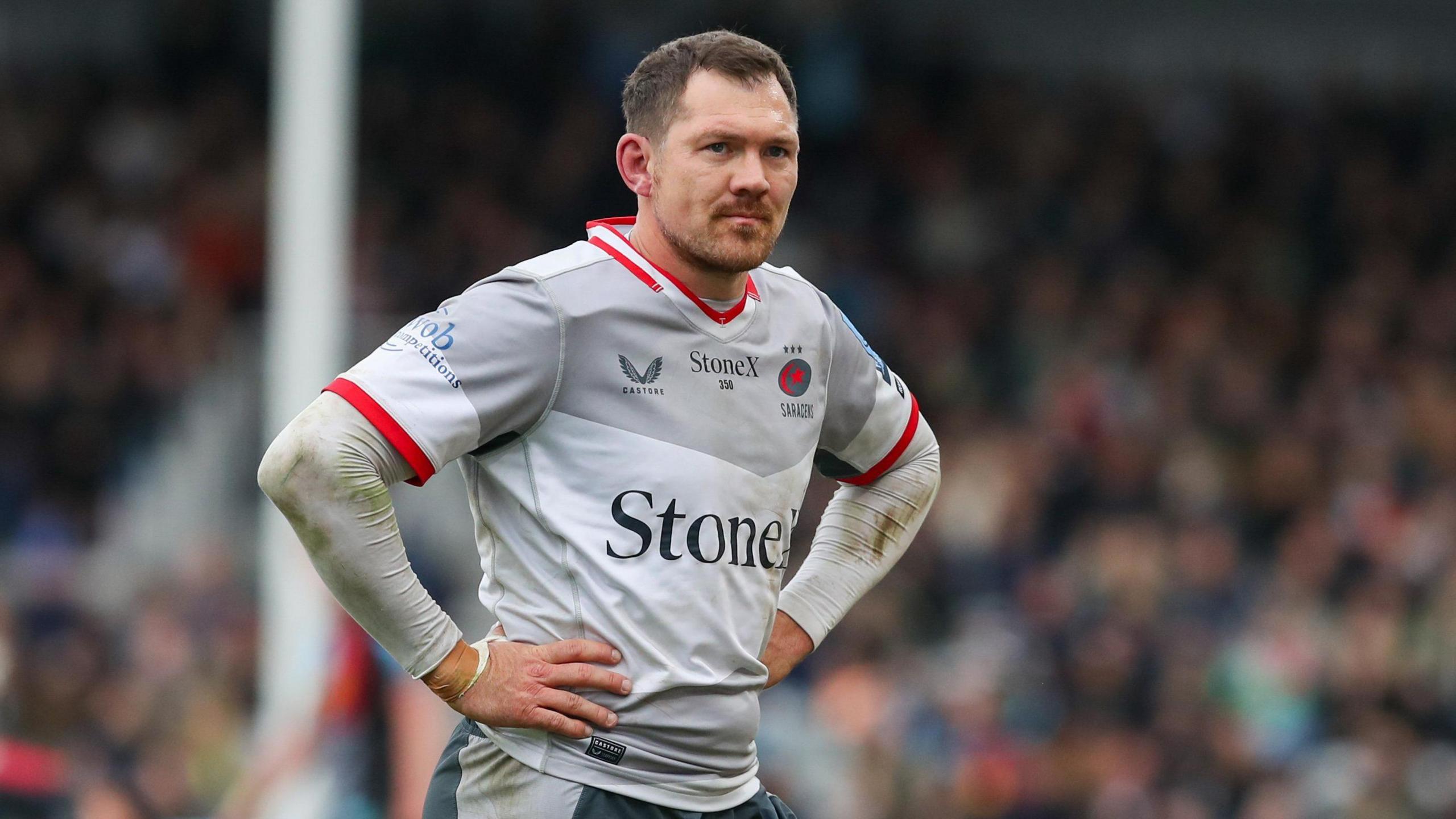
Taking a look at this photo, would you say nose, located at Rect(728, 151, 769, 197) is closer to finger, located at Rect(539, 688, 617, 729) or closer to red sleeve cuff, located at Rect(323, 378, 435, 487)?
red sleeve cuff, located at Rect(323, 378, 435, 487)

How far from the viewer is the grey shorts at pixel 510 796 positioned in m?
3.28

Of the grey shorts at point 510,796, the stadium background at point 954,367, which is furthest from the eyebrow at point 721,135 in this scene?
the stadium background at point 954,367

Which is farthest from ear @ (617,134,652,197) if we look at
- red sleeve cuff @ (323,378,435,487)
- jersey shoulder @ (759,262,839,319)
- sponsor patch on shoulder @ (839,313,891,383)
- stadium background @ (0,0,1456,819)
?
stadium background @ (0,0,1456,819)

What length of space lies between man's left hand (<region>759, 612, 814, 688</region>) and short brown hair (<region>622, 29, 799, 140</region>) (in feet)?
3.22

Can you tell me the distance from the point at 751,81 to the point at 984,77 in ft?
39.2

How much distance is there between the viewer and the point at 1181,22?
1586 centimetres

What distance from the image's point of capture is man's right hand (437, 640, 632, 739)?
10.6 feet

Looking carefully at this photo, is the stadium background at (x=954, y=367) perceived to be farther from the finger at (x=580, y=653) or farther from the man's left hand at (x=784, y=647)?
the finger at (x=580, y=653)

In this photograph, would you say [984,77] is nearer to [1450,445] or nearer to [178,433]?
[1450,445]

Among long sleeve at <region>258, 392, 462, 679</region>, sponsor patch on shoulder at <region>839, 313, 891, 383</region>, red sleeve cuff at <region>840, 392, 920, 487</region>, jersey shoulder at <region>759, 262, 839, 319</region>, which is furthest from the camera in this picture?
red sleeve cuff at <region>840, 392, 920, 487</region>

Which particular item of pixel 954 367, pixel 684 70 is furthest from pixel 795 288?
pixel 954 367

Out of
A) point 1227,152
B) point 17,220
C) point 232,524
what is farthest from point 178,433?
point 1227,152

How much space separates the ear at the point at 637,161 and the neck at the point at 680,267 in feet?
0.15

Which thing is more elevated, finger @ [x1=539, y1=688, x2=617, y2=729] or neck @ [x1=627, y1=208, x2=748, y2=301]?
neck @ [x1=627, y1=208, x2=748, y2=301]
